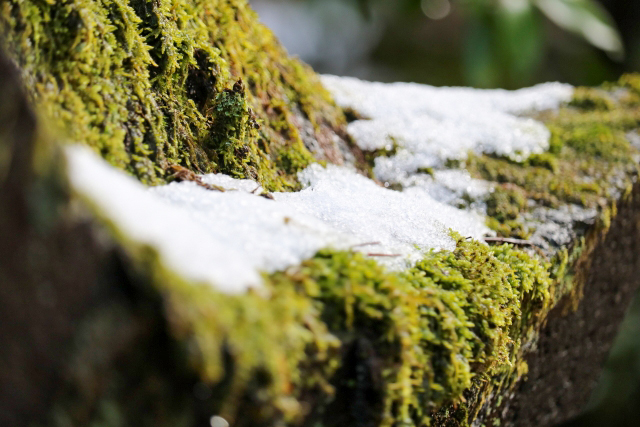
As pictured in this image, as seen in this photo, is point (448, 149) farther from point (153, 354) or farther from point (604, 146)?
point (153, 354)

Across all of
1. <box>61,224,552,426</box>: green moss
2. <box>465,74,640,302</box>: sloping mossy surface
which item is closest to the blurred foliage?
<box>465,74,640,302</box>: sloping mossy surface

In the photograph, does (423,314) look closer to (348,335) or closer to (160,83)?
(348,335)

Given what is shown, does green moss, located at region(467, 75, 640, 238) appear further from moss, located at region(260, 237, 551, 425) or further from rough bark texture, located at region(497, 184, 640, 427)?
moss, located at region(260, 237, 551, 425)

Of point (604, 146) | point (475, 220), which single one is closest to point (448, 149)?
point (475, 220)

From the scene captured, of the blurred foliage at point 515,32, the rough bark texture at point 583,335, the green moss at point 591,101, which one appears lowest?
the rough bark texture at point 583,335

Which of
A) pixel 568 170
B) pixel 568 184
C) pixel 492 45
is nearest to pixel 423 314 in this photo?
pixel 568 184

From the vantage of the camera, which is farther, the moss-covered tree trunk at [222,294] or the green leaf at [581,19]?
the green leaf at [581,19]

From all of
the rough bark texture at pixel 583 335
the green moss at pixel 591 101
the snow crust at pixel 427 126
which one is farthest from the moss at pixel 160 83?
the green moss at pixel 591 101

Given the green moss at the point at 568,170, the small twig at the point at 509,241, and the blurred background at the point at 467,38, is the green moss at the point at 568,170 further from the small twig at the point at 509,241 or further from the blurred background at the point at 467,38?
the blurred background at the point at 467,38
